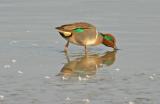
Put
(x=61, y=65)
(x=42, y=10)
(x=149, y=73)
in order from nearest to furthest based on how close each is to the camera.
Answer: (x=149, y=73), (x=61, y=65), (x=42, y=10)

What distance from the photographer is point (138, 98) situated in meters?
9.55

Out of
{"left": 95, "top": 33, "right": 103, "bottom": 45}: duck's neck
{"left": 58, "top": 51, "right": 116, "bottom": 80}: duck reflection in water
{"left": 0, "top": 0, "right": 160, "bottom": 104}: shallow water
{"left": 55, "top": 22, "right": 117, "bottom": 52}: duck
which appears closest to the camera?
{"left": 0, "top": 0, "right": 160, "bottom": 104}: shallow water

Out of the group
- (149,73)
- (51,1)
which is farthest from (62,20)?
(149,73)

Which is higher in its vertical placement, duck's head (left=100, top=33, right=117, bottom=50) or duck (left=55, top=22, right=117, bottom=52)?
duck (left=55, top=22, right=117, bottom=52)

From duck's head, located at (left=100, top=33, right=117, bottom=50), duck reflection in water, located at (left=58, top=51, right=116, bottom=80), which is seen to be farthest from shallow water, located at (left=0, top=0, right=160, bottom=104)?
duck's head, located at (left=100, top=33, right=117, bottom=50)

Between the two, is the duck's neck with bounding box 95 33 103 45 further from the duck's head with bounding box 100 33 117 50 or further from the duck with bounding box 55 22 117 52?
the duck's head with bounding box 100 33 117 50

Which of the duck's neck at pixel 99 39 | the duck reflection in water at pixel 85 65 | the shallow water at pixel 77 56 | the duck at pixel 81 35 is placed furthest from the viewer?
the duck's neck at pixel 99 39

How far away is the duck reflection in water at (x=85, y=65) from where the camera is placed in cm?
1118

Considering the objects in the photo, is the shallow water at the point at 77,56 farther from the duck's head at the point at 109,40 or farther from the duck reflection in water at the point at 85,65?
the duck's head at the point at 109,40

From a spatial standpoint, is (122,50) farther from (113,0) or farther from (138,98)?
(113,0)

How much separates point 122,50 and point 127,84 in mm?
3056

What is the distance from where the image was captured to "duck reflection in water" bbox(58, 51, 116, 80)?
1118 cm

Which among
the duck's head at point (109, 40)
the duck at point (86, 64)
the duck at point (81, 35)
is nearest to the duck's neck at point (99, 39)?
the duck at point (81, 35)

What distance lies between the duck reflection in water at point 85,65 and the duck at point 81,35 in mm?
325
